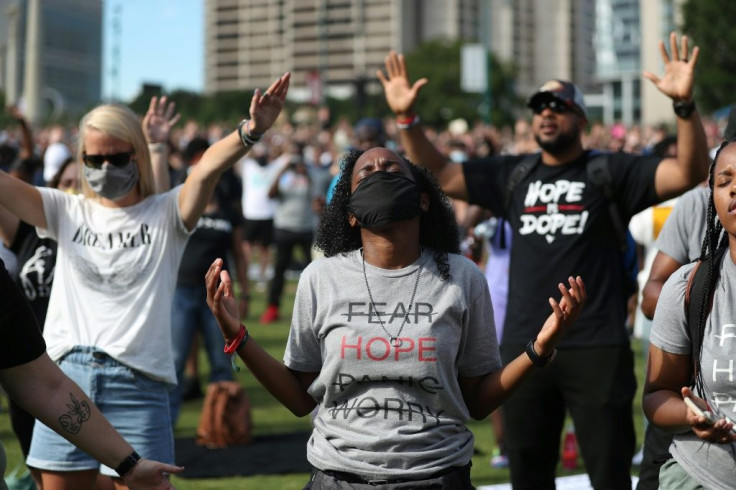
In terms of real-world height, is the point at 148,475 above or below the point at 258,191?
below

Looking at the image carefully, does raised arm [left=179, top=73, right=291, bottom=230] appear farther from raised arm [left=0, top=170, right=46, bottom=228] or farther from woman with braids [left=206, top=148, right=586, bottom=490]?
woman with braids [left=206, top=148, right=586, bottom=490]

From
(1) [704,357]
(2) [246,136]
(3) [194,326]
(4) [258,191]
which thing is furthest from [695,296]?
(4) [258,191]

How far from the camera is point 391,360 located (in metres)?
3.54

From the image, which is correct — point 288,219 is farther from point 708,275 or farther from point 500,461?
point 708,275

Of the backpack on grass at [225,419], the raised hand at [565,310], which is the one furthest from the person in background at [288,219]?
the raised hand at [565,310]

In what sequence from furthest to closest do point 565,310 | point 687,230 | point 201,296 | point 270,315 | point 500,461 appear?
point 270,315 < point 201,296 < point 500,461 < point 687,230 < point 565,310

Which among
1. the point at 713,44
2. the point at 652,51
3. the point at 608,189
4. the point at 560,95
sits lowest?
the point at 608,189

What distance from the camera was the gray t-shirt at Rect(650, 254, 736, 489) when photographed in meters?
3.31

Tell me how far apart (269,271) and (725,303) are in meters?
17.6

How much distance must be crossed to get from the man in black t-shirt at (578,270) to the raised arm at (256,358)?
172cm

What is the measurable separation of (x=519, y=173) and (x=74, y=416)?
2.80 meters

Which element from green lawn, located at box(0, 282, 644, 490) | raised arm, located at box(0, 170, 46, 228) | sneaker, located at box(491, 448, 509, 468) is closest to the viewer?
raised arm, located at box(0, 170, 46, 228)

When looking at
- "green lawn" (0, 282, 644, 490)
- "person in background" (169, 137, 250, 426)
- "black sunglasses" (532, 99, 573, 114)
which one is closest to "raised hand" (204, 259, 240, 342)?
"black sunglasses" (532, 99, 573, 114)

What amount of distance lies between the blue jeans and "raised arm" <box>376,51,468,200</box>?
10.8 ft
